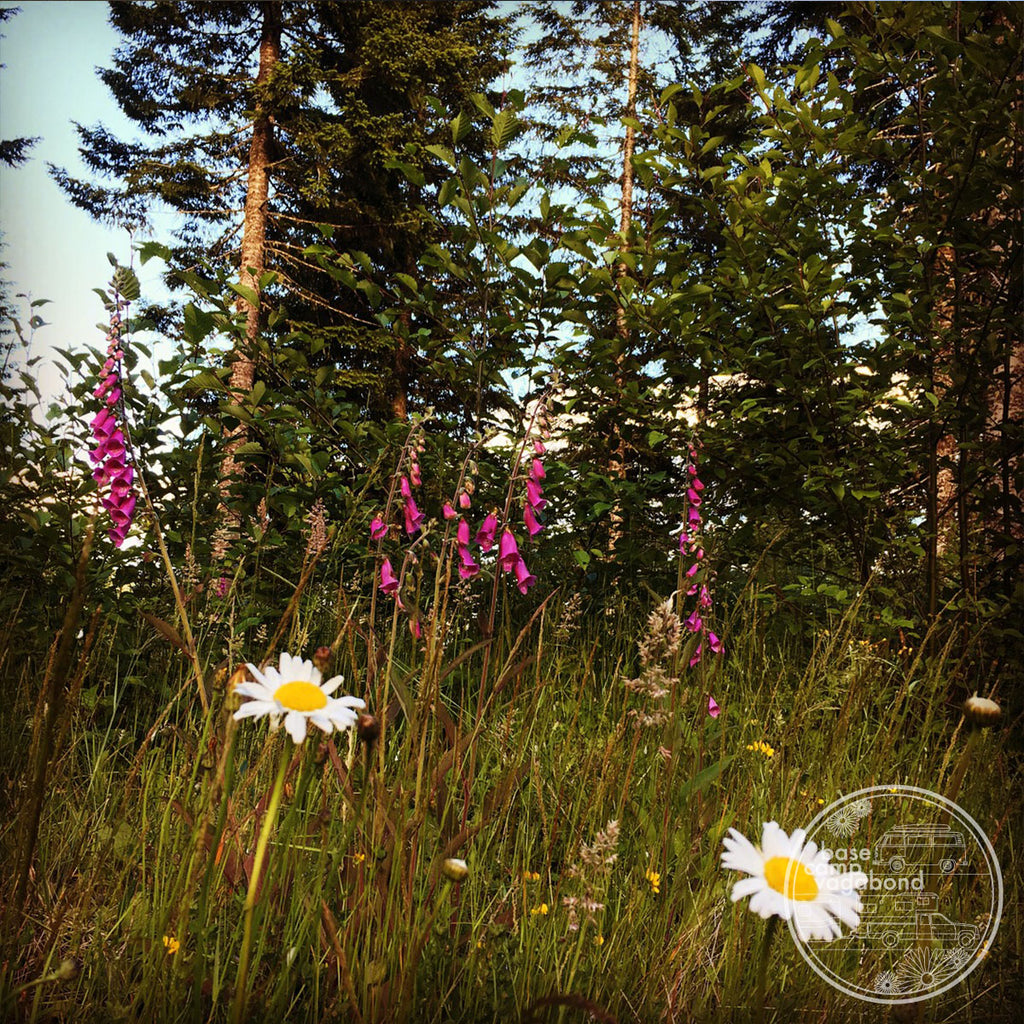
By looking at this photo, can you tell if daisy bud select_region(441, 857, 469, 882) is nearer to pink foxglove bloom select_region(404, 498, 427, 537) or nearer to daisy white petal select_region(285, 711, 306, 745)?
daisy white petal select_region(285, 711, 306, 745)

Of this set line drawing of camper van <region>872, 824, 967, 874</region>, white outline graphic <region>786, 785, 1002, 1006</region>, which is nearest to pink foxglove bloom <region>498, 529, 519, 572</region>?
white outline graphic <region>786, 785, 1002, 1006</region>

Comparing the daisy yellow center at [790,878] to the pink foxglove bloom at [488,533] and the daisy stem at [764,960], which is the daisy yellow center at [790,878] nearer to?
the daisy stem at [764,960]

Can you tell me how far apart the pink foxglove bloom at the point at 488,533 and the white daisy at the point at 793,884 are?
1406 millimetres

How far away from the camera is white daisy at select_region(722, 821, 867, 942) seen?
30.3 inches

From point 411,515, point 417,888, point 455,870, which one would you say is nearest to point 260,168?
point 411,515

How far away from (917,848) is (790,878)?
1.23 metres

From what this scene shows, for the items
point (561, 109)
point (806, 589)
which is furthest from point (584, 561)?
point (561, 109)

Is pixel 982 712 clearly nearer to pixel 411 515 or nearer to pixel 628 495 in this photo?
pixel 411 515

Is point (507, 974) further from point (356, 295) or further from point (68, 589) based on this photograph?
point (356, 295)

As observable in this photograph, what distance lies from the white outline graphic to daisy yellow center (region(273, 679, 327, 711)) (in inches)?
37.0

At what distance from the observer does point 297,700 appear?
0.85m

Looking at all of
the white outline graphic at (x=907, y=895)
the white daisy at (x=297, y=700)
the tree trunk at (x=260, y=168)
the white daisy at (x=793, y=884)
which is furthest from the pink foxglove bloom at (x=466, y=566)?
the tree trunk at (x=260, y=168)

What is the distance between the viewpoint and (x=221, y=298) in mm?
3080

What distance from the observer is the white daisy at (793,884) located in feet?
2.52
